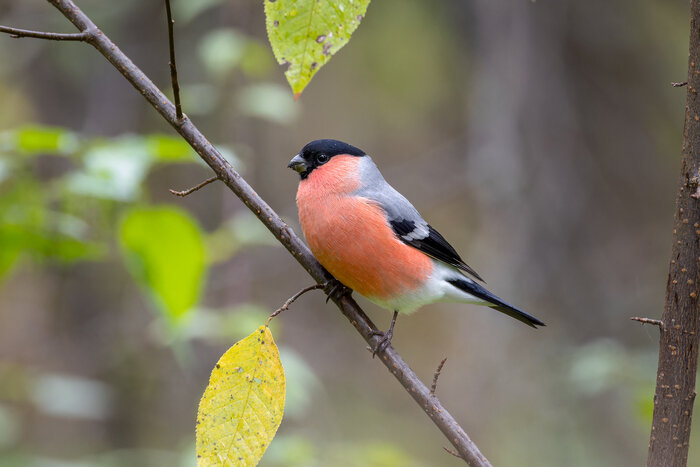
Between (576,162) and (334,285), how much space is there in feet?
10.2

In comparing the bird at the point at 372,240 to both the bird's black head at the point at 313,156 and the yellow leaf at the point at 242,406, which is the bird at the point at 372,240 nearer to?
the bird's black head at the point at 313,156

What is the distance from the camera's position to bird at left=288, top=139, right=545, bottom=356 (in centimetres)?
228

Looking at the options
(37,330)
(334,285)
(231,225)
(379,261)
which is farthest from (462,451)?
(37,330)

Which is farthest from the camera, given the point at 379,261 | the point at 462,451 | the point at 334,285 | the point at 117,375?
the point at 117,375

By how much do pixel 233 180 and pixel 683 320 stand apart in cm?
102

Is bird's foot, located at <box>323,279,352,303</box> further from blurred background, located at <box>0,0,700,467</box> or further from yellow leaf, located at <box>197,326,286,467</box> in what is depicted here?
blurred background, located at <box>0,0,700,467</box>

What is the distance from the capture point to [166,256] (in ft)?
6.10

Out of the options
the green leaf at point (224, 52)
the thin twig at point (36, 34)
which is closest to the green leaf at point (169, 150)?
the thin twig at point (36, 34)

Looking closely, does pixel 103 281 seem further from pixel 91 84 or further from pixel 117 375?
pixel 91 84

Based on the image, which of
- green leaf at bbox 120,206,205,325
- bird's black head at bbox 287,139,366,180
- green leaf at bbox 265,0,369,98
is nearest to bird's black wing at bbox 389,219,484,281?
bird's black head at bbox 287,139,366,180

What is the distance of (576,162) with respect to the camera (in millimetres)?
4730

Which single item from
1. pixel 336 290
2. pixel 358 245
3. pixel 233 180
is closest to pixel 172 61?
pixel 233 180

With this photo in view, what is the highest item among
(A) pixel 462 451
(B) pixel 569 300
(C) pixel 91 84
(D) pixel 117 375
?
(C) pixel 91 84

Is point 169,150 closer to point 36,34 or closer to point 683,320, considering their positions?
point 36,34
